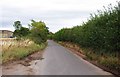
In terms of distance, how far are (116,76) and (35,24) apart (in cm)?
5774

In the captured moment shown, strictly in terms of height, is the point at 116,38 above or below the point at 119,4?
below

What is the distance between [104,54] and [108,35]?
14.3 ft

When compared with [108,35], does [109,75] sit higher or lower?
lower

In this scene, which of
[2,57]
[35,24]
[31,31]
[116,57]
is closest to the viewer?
[116,57]

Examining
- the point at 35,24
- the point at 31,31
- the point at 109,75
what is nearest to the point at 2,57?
the point at 109,75

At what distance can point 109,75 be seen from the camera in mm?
14383

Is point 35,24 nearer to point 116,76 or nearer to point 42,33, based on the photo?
point 42,33

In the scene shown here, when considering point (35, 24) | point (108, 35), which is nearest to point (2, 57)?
point (108, 35)

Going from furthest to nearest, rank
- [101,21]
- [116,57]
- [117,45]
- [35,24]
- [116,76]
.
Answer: [35,24] → [101,21] → [116,57] → [117,45] → [116,76]

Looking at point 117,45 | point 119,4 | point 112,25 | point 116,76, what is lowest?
point 116,76

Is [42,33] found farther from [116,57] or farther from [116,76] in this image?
[116,76]

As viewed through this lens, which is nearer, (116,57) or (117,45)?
(117,45)

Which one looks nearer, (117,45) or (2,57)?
(117,45)

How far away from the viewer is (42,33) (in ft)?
218
